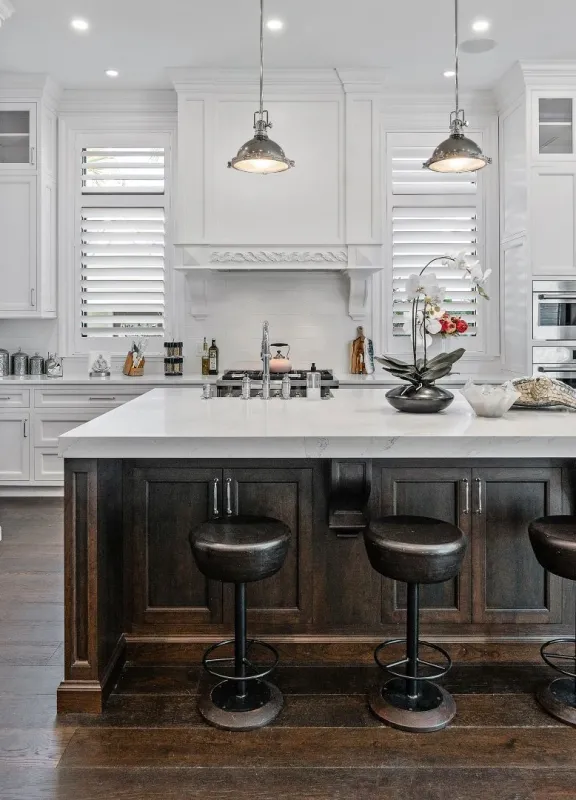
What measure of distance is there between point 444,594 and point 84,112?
4896mm

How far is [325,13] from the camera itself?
4137 millimetres

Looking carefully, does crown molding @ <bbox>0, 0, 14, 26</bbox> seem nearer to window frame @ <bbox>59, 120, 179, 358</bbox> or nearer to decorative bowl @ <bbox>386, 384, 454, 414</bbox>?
window frame @ <bbox>59, 120, 179, 358</bbox>

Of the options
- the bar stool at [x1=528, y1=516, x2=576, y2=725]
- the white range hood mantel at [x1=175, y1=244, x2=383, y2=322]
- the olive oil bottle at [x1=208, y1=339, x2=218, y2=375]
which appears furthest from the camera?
the olive oil bottle at [x1=208, y1=339, x2=218, y2=375]

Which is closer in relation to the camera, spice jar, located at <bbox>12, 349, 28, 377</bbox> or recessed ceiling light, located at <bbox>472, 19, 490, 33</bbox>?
recessed ceiling light, located at <bbox>472, 19, 490, 33</bbox>

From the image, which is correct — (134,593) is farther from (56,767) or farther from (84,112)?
(84,112)

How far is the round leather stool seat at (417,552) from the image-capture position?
1.94 metres

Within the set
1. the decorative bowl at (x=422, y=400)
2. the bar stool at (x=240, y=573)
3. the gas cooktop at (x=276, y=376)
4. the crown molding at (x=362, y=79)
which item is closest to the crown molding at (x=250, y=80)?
the crown molding at (x=362, y=79)

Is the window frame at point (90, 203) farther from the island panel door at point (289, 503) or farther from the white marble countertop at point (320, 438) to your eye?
the island panel door at point (289, 503)

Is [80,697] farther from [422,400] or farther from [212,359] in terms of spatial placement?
[212,359]

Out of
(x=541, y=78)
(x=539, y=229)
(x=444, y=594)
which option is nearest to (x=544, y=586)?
(x=444, y=594)

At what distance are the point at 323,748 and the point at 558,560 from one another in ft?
2.96

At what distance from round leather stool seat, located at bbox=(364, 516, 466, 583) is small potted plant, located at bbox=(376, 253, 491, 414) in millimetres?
767

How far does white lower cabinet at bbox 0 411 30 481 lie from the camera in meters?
5.09

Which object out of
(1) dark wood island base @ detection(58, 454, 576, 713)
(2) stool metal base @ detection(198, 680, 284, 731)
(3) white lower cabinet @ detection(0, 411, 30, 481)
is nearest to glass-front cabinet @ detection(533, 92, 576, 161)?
(1) dark wood island base @ detection(58, 454, 576, 713)
